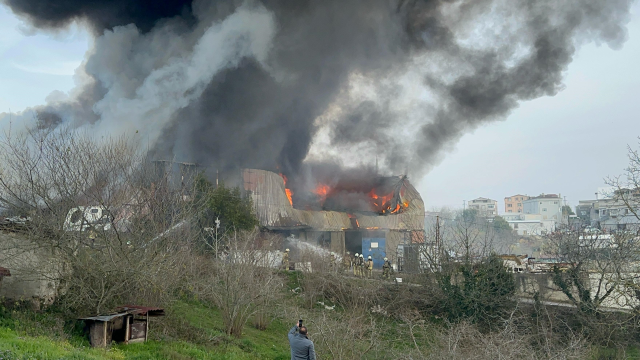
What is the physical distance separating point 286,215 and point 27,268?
2825 cm

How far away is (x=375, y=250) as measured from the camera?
123ft

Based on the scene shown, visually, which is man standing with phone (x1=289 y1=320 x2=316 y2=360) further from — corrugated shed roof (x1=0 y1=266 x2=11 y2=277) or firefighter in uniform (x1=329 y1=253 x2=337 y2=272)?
firefighter in uniform (x1=329 y1=253 x2=337 y2=272)

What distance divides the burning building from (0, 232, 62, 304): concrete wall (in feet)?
76.0

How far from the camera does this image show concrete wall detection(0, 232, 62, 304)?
11.9m

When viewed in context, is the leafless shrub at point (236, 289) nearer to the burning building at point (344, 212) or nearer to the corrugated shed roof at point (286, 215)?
the burning building at point (344, 212)

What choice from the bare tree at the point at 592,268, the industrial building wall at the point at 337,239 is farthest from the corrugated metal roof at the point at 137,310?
the industrial building wall at the point at 337,239

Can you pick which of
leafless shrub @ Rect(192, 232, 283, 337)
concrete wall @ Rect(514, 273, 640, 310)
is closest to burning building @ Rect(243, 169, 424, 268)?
concrete wall @ Rect(514, 273, 640, 310)

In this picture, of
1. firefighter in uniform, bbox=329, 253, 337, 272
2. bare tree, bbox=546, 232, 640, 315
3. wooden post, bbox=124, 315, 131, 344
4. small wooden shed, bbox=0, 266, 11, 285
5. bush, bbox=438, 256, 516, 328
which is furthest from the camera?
firefighter in uniform, bbox=329, 253, 337, 272

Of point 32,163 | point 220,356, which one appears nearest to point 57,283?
point 32,163

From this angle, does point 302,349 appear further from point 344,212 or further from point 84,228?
point 344,212

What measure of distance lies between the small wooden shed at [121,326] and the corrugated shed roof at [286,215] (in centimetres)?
2448

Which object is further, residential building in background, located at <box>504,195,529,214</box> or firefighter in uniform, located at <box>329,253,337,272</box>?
residential building in background, located at <box>504,195,529,214</box>

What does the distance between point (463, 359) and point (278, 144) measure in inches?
1436

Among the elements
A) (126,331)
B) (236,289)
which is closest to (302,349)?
(126,331)
